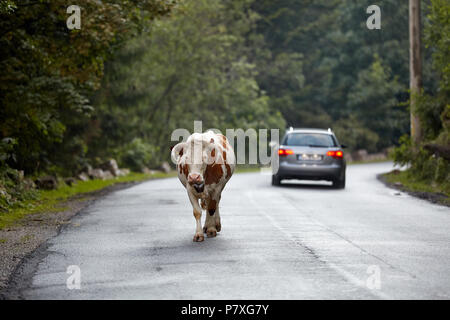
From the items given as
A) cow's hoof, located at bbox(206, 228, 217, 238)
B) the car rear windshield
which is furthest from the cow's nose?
the car rear windshield

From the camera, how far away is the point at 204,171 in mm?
12094

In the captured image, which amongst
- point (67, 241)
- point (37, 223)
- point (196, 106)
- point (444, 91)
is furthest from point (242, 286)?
point (196, 106)

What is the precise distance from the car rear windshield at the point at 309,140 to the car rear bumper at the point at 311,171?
91 centimetres

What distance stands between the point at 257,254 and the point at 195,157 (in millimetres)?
1961

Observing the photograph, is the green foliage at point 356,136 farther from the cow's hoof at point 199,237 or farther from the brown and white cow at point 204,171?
the cow's hoof at point 199,237

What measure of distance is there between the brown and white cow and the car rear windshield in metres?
12.8

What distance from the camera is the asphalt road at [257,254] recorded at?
8102 millimetres

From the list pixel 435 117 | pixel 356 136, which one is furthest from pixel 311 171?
pixel 356 136

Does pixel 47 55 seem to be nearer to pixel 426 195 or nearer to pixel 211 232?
pixel 211 232

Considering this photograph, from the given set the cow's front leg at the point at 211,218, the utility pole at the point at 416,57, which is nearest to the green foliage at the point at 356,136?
the utility pole at the point at 416,57

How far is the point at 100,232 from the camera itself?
13.5 m

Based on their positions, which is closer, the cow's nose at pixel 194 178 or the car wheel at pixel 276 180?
the cow's nose at pixel 194 178

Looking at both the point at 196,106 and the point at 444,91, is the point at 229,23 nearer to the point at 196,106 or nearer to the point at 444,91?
the point at 196,106

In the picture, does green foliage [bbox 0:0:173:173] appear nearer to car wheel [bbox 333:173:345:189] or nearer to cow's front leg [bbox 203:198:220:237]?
car wheel [bbox 333:173:345:189]
